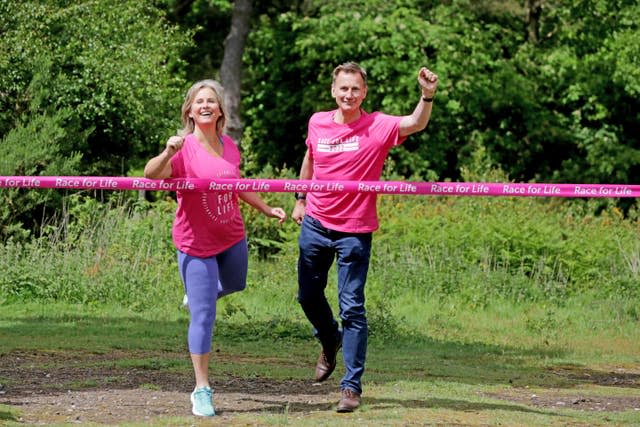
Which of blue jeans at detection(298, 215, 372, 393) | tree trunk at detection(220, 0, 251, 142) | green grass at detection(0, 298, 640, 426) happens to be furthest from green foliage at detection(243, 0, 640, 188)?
blue jeans at detection(298, 215, 372, 393)

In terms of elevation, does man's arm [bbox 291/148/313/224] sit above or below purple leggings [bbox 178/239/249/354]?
above

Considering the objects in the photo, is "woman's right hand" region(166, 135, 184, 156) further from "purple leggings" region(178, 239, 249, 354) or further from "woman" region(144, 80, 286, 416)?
"purple leggings" region(178, 239, 249, 354)

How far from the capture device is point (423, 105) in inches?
303

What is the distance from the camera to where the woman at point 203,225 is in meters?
7.60

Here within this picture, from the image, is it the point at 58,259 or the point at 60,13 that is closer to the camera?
the point at 58,259

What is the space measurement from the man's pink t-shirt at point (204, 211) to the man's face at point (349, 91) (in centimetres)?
76

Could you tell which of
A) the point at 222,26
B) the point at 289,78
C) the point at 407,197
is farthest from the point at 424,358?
the point at 222,26

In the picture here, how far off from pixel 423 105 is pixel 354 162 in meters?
0.58

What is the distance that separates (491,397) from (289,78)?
67.2ft

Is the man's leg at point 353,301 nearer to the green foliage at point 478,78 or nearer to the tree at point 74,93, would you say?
the tree at point 74,93

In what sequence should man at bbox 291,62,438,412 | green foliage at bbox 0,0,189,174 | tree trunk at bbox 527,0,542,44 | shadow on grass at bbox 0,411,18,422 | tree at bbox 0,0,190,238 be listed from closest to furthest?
shadow on grass at bbox 0,411,18,422
man at bbox 291,62,438,412
tree at bbox 0,0,190,238
green foliage at bbox 0,0,189,174
tree trunk at bbox 527,0,542,44

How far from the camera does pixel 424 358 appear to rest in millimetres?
11273

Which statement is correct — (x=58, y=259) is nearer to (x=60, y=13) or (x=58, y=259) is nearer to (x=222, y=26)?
(x=60, y=13)

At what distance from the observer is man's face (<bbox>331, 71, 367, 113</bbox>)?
799 centimetres
